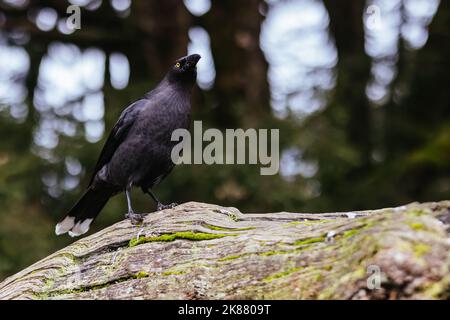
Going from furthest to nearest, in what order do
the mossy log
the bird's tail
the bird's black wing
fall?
the bird's tail < the bird's black wing < the mossy log

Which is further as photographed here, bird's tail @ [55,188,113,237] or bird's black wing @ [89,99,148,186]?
bird's tail @ [55,188,113,237]

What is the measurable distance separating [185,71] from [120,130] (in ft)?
2.59

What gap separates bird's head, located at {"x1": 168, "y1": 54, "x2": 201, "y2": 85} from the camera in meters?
6.56

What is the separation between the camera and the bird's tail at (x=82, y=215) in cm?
675

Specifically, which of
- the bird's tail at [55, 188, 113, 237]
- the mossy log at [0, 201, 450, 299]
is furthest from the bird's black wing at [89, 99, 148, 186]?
the mossy log at [0, 201, 450, 299]

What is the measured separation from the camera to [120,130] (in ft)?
21.2

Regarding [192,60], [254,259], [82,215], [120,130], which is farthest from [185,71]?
[254,259]

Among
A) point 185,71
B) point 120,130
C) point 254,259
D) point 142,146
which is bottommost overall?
point 254,259

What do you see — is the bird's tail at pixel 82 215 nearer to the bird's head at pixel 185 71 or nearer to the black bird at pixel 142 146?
the black bird at pixel 142 146

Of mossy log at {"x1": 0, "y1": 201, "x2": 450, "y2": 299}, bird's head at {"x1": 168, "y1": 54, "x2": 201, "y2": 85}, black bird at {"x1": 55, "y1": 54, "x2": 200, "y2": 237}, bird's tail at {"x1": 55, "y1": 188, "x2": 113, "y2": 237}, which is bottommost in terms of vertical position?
mossy log at {"x1": 0, "y1": 201, "x2": 450, "y2": 299}

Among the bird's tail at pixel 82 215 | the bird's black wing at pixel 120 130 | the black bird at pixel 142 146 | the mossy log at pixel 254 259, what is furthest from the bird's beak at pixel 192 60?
the mossy log at pixel 254 259

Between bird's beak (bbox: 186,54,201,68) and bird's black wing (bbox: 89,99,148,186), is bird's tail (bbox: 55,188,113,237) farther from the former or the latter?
bird's beak (bbox: 186,54,201,68)

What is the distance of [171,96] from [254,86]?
4424 millimetres

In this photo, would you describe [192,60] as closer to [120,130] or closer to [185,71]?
[185,71]
